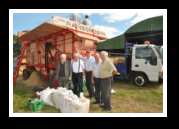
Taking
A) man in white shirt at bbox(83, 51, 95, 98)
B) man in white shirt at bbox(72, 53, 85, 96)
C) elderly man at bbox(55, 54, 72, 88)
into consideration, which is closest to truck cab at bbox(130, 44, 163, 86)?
man in white shirt at bbox(83, 51, 95, 98)

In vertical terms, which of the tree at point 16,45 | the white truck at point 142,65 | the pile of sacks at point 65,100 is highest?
the tree at point 16,45

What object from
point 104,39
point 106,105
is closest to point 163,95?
point 106,105

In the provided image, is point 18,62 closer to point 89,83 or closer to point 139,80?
point 89,83

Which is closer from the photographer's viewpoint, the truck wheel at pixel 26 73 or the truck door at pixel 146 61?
the truck door at pixel 146 61

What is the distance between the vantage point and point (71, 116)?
5.53 meters

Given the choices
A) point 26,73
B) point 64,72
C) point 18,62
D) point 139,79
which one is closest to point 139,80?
point 139,79

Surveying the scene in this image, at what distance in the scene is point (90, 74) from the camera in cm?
562

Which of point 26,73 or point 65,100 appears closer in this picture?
Result: point 65,100

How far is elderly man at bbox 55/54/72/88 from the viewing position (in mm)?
5586

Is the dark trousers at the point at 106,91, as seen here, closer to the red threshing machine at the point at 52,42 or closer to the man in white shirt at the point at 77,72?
the man in white shirt at the point at 77,72

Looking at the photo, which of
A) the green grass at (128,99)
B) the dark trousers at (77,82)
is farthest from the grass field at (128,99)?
the dark trousers at (77,82)

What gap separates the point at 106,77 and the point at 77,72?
0.43 metres

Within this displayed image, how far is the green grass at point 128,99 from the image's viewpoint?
18.2ft
